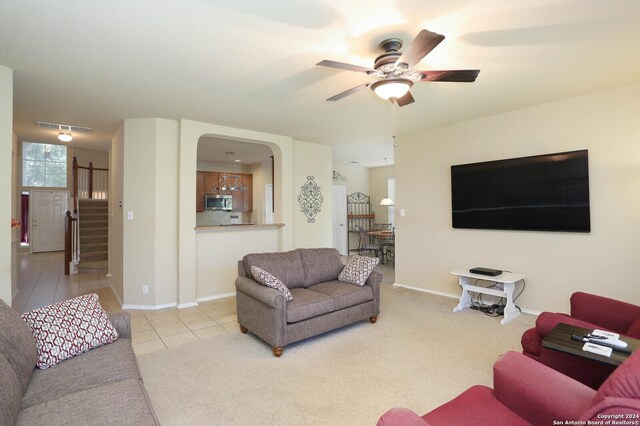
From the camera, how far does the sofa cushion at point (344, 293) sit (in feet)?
11.1

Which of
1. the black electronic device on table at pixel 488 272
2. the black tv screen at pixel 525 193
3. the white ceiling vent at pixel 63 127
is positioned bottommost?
the black electronic device on table at pixel 488 272

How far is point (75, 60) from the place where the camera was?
2.74m

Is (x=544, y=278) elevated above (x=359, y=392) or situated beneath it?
elevated above

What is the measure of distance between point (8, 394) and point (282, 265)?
2.53 metres

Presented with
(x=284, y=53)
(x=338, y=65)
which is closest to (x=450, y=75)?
(x=338, y=65)

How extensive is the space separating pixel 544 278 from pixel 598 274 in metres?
0.52

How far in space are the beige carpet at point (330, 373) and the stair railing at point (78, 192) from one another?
5.23 meters

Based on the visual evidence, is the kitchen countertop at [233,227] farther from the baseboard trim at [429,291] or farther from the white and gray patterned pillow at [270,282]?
the baseboard trim at [429,291]

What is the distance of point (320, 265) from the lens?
13.0 feet

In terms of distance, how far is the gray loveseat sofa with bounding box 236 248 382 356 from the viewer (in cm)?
299

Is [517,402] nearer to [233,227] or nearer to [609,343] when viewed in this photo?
[609,343]

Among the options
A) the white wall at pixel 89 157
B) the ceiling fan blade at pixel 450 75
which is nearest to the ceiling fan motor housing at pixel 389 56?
the ceiling fan blade at pixel 450 75

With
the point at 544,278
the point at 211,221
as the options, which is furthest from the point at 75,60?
the point at 211,221

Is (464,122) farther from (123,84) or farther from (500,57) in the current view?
(123,84)
